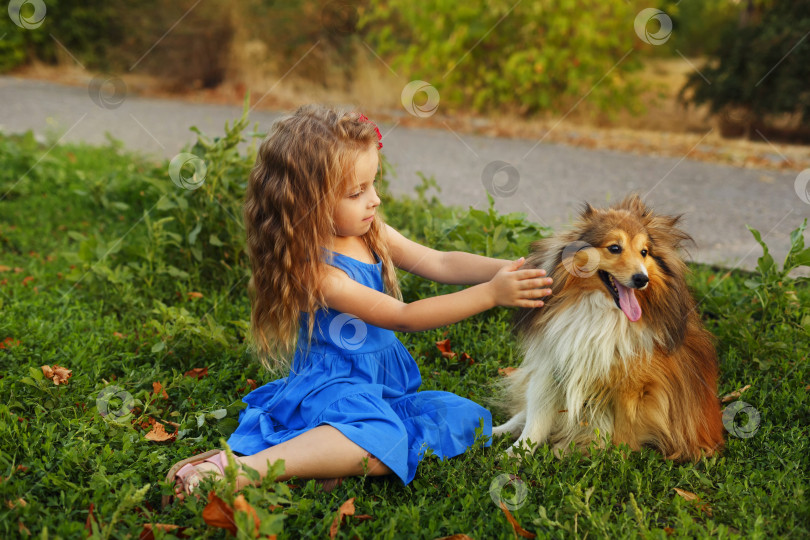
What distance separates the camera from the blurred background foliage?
889cm

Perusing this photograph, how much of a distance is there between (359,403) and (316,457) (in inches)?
10.4

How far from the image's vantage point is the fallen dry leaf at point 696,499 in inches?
96.8

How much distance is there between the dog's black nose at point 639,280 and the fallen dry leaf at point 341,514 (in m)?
1.25

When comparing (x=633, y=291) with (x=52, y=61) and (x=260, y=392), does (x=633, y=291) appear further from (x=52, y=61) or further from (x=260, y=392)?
(x=52, y=61)

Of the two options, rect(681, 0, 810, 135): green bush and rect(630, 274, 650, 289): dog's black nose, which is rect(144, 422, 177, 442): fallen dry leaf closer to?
rect(630, 274, 650, 289): dog's black nose

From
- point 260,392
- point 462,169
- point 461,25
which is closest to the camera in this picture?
point 260,392

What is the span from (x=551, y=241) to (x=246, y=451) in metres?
1.43

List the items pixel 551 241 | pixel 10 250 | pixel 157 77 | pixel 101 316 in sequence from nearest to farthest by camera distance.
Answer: pixel 551 241 < pixel 101 316 < pixel 10 250 < pixel 157 77

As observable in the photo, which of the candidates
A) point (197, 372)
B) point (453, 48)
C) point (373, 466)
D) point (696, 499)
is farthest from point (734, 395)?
point (453, 48)

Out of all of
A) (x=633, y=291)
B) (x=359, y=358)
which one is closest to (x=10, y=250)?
(x=359, y=358)

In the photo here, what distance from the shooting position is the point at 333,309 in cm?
268

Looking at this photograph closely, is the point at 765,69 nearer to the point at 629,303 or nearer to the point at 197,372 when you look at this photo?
the point at 629,303

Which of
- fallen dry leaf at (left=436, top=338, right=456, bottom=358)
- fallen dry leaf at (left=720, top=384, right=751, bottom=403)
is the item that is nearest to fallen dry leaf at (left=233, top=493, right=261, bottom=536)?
fallen dry leaf at (left=436, top=338, right=456, bottom=358)

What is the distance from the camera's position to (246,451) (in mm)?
2596
